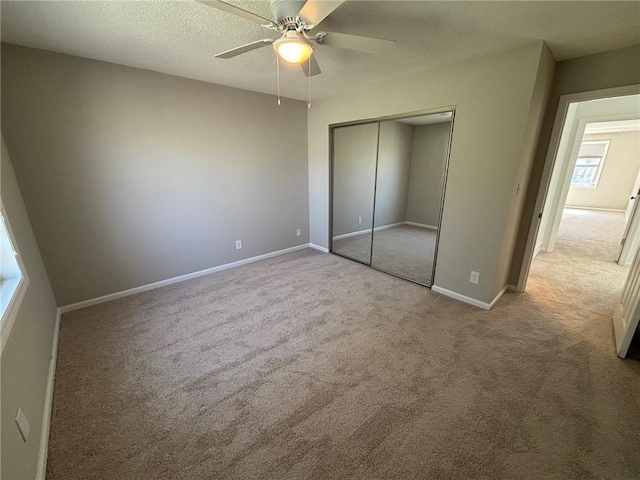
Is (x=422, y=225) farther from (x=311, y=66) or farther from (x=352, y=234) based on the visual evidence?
(x=311, y=66)

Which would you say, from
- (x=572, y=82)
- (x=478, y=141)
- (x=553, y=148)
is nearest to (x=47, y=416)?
(x=478, y=141)

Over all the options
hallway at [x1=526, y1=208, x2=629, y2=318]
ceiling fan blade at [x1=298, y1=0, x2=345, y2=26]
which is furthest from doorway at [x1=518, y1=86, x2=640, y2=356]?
ceiling fan blade at [x1=298, y1=0, x2=345, y2=26]

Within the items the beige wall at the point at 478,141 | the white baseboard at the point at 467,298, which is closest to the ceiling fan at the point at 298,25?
the beige wall at the point at 478,141

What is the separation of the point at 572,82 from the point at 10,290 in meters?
4.58

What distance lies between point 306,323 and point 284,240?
209cm

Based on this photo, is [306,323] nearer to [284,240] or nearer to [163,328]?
[163,328]

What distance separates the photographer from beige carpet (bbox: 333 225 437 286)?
335 cm

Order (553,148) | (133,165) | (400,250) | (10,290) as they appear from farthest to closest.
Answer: (400,250), (133,165), (553,148), (10,290)

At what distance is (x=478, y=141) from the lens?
8.09ft

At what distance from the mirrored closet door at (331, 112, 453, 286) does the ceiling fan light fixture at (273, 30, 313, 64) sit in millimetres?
1862

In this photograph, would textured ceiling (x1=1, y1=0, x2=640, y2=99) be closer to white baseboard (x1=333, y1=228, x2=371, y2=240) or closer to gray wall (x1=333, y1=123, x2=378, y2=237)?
gray wall (x1=333, y1=123, x2=378, y2=237)

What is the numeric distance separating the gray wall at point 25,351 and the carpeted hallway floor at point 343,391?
0.66ft

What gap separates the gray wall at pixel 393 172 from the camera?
3502 mm

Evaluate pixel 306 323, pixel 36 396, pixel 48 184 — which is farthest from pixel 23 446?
pixel 48 184
